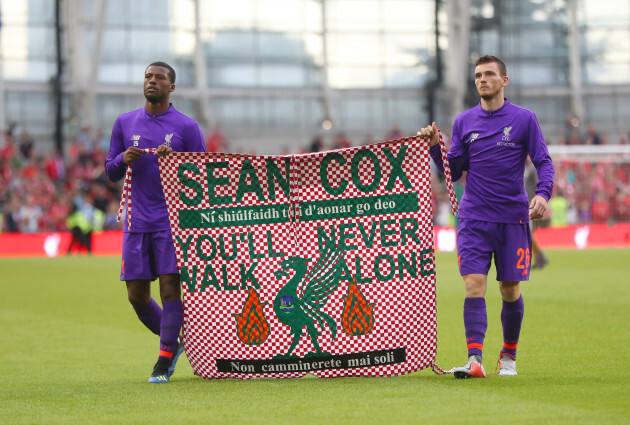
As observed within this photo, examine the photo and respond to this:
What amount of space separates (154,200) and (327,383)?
190 cm

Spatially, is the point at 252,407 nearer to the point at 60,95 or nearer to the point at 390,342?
the point at 390,342

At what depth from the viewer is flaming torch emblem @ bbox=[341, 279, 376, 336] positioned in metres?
8.41

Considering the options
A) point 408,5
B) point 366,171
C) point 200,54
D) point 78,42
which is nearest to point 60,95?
point 78,42

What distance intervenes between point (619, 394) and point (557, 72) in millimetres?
41892

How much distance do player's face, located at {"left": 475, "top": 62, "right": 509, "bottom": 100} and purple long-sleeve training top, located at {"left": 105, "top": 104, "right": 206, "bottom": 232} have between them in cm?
213

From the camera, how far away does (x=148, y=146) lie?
8.76 metres

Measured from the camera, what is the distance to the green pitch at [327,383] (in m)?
6.71

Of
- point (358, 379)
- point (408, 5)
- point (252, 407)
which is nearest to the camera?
point (252, 407)

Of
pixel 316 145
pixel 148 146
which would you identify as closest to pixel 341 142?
pixel 316 145

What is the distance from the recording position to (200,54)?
4444cm

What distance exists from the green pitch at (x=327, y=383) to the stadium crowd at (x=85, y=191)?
17873 millimetres

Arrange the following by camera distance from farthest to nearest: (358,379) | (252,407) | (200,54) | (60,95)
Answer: (200,54), (60,95), (358,379), (252,407)

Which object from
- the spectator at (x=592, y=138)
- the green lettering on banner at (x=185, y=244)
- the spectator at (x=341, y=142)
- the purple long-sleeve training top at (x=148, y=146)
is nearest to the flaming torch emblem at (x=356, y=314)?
the green lettering on banner at (x=185, y=244)

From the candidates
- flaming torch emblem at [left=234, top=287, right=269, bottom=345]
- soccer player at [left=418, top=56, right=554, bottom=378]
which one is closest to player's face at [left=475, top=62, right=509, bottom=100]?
soccer player at [left=418, top=56, right=554, bottom=378]
